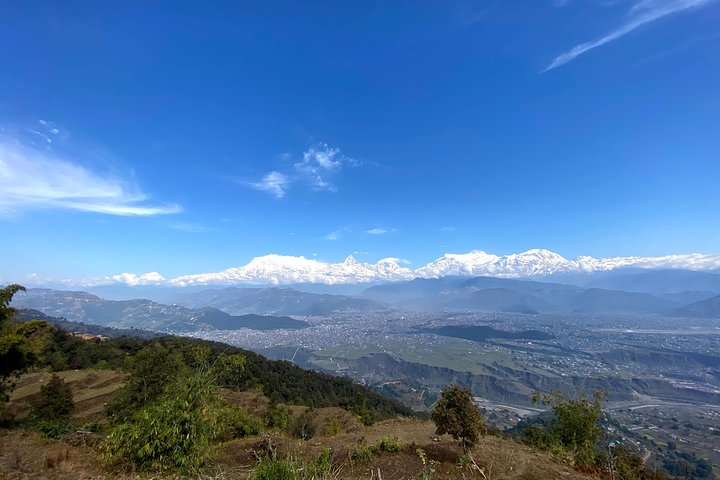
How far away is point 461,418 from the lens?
46.2 ft

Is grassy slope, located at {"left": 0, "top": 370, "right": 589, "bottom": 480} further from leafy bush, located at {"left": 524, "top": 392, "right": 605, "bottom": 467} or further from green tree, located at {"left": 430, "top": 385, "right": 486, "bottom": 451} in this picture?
leafy bush, located at {"left": 524, "top": 392, "right": 605, "bottom": 467}

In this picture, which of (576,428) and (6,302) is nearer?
(6,302)

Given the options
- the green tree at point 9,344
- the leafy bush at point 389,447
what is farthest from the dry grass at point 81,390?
the leafy bush at point 389,447

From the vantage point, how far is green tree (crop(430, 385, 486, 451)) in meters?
14.0

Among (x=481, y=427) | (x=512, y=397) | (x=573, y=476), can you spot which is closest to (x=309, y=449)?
(x=481, y=427)

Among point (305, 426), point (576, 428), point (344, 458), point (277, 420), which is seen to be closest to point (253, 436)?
point (277, 420)

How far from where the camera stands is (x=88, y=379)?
36.4 metres

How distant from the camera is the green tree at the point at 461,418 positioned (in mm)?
13969

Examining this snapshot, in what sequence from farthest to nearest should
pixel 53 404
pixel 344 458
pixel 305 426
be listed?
pixel 305 426 < pixel 53 404 < pixel 344 458

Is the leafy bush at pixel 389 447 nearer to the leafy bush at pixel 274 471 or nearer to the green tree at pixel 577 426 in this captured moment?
the green tree at pixel 577 426

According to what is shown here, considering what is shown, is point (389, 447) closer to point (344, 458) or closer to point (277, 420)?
point (344, 458)

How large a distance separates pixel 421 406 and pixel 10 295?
86721mm

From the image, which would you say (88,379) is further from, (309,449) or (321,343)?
(321,343)

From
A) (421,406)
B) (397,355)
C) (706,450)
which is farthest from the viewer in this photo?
(397,355)
